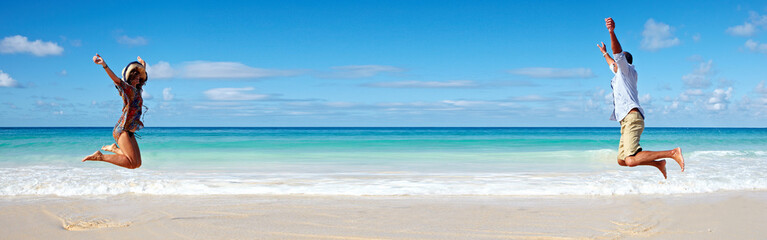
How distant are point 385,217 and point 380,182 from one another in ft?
12.6

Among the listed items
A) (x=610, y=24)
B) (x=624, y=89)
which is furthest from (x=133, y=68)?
(x=624, y=89)

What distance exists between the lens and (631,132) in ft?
18.6

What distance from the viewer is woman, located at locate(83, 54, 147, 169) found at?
5637mm

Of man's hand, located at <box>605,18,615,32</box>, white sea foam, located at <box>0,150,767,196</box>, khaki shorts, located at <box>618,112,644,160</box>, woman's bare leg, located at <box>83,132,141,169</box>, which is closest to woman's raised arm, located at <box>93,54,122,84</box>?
woman's bare leg, located at <box>83,132,141,169</box>

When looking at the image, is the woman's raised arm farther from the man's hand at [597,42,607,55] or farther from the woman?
the man's hand at [597,42,607,55]

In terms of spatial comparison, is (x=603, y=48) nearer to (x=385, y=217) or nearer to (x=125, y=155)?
(x=385, y=217)

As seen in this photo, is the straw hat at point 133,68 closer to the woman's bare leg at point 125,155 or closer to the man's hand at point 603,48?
the woman's bare leg at point 125,155

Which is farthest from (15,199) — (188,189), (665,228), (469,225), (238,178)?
(665,228)

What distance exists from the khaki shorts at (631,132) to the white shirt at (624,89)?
0.06 m

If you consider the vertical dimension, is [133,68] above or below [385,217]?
above

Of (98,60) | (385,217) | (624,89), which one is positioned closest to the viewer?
(98,60)

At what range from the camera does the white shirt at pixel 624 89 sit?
546 centimetres

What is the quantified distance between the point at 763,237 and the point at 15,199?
9.53 meters

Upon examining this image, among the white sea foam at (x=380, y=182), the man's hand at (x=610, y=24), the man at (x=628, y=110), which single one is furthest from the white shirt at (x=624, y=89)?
the white sea foam at (x=380, y=182)
